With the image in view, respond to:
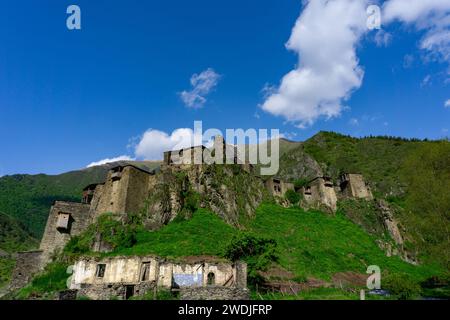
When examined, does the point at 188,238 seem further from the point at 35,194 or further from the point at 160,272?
the point at 35,194

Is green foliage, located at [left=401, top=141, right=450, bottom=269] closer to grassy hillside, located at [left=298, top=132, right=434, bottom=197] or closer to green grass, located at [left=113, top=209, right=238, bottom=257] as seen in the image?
green grass, located at [left=113, top=209, right=238, bottom=257]

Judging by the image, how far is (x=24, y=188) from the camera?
114 meters

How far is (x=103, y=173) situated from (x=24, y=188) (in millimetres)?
44822

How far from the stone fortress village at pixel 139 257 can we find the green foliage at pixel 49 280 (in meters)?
3.63

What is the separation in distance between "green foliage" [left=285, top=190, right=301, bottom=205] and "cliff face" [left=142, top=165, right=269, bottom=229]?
1123 cm

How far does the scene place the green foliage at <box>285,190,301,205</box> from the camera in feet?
194

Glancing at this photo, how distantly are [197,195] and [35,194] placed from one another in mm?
95306

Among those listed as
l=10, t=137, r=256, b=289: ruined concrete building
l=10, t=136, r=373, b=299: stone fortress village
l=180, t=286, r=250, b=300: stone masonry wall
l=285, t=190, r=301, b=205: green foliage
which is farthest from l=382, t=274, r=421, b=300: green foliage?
l=285, t=190, r=301, b=205: green foliage

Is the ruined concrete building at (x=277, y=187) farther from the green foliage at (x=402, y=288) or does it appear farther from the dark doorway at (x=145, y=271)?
the dark doorway at (x=145, y=271)

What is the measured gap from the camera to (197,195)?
4422 centimetres

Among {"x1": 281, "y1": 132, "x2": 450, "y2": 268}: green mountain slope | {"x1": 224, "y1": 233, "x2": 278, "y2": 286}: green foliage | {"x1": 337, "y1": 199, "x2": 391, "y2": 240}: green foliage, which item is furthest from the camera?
{"x1": 337, "y1": 199, "x2": 391, "y2": 240}: green foliage

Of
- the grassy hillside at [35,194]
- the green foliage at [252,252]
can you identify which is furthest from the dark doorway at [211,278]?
the grassy hillside at [35,194]

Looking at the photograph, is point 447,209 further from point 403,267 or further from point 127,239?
point 127,239

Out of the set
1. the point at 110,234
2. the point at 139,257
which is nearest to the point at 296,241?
the point at 139,257
